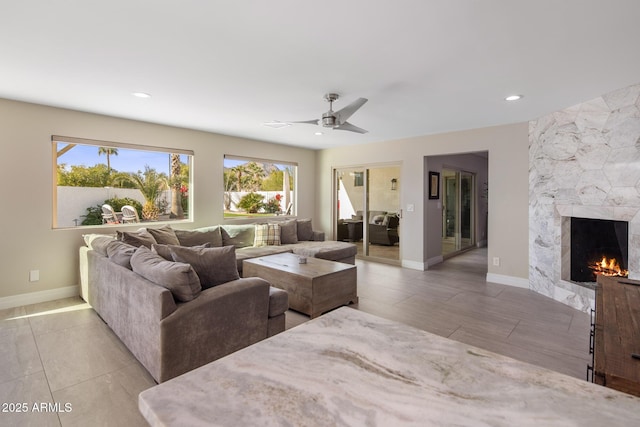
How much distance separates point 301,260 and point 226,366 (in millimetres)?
3247

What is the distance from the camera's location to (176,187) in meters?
5.23

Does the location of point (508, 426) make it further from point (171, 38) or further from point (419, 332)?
→ point (171, 38)

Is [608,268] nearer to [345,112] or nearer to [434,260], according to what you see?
[434,260]

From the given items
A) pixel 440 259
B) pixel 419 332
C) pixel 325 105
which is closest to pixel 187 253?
pixel 419 332

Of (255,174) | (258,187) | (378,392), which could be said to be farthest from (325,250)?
(378,392)

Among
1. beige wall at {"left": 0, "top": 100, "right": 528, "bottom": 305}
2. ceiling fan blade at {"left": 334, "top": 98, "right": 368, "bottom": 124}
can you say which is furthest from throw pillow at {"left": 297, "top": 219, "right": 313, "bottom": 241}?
ceiling fan blade at {"left": 334, "top": 98, "right": 368, "bottom": 124}

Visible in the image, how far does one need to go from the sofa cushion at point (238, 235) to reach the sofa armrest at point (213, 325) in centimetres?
269

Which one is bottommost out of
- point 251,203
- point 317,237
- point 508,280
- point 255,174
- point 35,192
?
point 508,280

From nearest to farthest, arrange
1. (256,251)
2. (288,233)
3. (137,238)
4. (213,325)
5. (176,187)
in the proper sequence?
1. (213,325)
2. (137,238)
3. (256,251)
4. (176,187)
5. (288,233)

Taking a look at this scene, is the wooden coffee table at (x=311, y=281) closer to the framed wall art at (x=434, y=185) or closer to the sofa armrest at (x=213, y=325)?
the sofa armrest at (x=213, y=325)

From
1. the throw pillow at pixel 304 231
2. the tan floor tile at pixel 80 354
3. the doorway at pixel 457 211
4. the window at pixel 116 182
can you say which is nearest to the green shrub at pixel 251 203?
the throw pillow at pixel 304 231

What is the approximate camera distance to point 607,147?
349 centimetres

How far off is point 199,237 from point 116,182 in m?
1.43

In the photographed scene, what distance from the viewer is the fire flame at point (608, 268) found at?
3.51 metres
